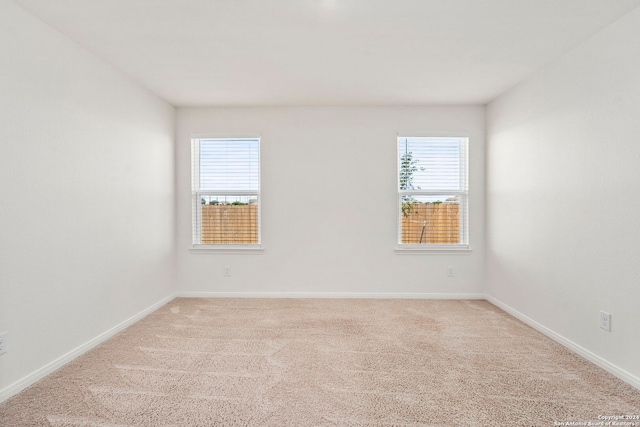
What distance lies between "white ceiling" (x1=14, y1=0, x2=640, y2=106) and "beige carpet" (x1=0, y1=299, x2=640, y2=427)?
98.2 inches

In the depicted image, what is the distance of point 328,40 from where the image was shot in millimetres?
2553

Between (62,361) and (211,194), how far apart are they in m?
2.39

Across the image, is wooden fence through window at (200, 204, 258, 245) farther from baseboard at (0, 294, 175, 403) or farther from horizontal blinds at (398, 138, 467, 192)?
horizontal blinds at (398, 138, 467, 192)

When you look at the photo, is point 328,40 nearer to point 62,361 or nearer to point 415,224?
point 415,224

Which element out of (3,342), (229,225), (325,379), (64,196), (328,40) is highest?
(328,40)

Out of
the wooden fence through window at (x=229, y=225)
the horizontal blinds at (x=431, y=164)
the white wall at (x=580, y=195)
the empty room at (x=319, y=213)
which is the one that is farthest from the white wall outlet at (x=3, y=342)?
the white wall at (x=580, y=195)

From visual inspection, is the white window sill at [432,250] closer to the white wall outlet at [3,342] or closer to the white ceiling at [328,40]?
the white ceiling at [328,40]

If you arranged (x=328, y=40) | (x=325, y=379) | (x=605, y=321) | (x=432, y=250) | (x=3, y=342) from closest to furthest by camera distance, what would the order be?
1. (x=3, y=342)
2. (x=325, y=379)
3. (x=605, y=321)
4. (x=328, y=40)
5. (x=432, y=250)

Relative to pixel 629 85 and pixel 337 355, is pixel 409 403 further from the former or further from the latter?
pixel 629 85

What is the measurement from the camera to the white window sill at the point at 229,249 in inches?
168

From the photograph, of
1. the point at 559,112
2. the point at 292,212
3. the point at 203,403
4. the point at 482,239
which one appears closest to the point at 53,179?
the point at 203,403

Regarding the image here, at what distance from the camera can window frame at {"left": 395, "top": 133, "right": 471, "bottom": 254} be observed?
421cm

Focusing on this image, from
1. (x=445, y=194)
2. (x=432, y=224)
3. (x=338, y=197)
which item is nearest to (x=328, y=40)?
(x=338, y=197)

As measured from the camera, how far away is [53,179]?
2.36 metres
